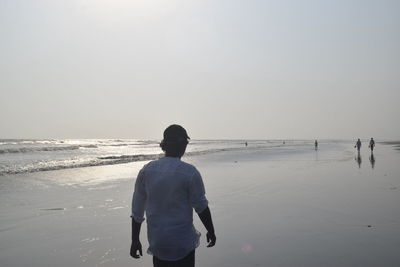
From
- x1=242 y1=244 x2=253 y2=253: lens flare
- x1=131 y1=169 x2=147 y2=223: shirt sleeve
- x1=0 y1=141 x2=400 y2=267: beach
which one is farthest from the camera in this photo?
x1=242 y1=244 x2=253 y2=253: lens flare

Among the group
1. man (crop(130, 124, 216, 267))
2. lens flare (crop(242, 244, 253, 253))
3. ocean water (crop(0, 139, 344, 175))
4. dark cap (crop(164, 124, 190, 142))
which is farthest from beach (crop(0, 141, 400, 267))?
ocean water (crop(0, 139, 344, 175))

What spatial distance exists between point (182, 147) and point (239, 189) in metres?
12.2

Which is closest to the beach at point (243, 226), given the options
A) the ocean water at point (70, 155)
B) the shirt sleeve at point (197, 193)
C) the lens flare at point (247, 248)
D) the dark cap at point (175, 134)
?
the lens flare at point (247, 248)

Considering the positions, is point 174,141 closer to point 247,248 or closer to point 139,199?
point 139,199

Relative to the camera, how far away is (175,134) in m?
Result: 3.54

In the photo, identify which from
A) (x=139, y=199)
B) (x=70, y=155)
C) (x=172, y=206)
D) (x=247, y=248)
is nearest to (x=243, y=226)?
(x=247, y=248)

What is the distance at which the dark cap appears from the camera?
3.51 m

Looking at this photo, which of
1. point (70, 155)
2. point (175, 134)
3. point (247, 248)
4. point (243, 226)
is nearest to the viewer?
point (175, 134)

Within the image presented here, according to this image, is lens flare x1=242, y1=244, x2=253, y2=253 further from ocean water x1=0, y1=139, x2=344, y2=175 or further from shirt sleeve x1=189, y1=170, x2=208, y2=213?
ocean water x1=0, y1=139, x2=344, y2=175

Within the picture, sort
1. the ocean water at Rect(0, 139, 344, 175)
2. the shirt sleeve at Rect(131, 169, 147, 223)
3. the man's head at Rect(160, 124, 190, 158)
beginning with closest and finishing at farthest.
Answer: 1. the shirt sleeve at Rect(131, 169, 147, 223)
2. the man's head at Rect(160, 124, 190, 158)
3. the ocean water at Rect(0, 139, 344, 175)

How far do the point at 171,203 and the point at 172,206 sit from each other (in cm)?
3

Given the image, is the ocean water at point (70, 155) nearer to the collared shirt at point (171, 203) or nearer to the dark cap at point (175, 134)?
the dark cap at point (175, 134)

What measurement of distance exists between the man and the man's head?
106 mm

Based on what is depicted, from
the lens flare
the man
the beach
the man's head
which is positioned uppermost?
the man's head
